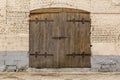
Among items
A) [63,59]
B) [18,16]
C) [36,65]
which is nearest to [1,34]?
[18,16]

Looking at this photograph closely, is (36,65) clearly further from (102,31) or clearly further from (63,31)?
(102,31)

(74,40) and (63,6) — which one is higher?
(63,6)

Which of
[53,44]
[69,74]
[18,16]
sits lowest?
[69,74]

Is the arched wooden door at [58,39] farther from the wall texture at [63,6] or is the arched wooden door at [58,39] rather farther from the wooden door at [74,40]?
the wall texture at [63,6]

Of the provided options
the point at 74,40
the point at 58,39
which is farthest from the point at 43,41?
the point at 74,40

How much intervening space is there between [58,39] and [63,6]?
3.96 feet

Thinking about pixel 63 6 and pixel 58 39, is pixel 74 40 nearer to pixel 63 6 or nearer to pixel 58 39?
pixel 58 39

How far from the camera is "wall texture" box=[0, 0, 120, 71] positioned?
35.1 feet

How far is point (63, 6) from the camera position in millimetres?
10789

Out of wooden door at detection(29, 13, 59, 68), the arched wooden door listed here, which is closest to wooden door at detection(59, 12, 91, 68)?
the arched wooden door

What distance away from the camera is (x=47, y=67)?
10797 millimetres

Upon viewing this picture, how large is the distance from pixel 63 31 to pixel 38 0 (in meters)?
1.44

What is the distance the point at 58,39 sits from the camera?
10.9 meters

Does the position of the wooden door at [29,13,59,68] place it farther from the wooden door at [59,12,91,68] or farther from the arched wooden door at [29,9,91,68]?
the wooden door at [59,12,91,68]
